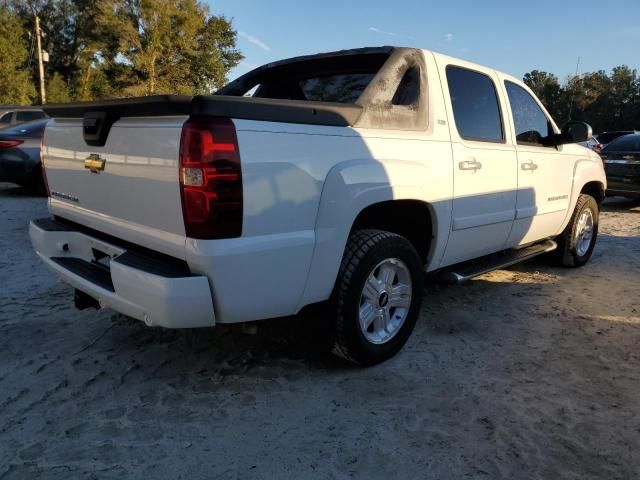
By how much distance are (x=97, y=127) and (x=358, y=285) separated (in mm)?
1604

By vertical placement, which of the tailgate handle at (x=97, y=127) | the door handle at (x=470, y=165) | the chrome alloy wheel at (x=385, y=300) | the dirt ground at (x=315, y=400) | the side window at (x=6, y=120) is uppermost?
the side window at (x=6, y=120)

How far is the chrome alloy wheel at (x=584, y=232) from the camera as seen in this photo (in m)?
5.35

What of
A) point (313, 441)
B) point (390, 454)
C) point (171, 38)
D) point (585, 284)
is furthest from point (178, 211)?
point (171, 38)

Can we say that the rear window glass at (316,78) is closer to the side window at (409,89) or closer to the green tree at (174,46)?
the side window at (409,89)

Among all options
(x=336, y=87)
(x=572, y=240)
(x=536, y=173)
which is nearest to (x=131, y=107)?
(x=336, y=87)

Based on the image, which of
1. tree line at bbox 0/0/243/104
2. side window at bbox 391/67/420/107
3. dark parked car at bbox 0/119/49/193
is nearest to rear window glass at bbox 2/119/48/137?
dark parked car at bbox 0/119/49/193

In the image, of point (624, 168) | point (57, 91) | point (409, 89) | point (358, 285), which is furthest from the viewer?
point (57, 91)

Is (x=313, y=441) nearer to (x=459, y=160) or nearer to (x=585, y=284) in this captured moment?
(x=459, y=160)

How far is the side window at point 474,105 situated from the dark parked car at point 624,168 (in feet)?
22.4

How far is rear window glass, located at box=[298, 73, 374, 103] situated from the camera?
352cm

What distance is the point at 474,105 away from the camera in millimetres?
3750

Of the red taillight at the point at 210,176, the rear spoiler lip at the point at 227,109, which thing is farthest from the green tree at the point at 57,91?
the red taillight at the point at 210,176

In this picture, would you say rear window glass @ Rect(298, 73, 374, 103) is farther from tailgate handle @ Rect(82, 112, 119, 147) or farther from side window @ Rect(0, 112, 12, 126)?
side window @ Rect(0, 112, 12, 126)

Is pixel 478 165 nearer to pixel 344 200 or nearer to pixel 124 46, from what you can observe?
pixel 344 200
